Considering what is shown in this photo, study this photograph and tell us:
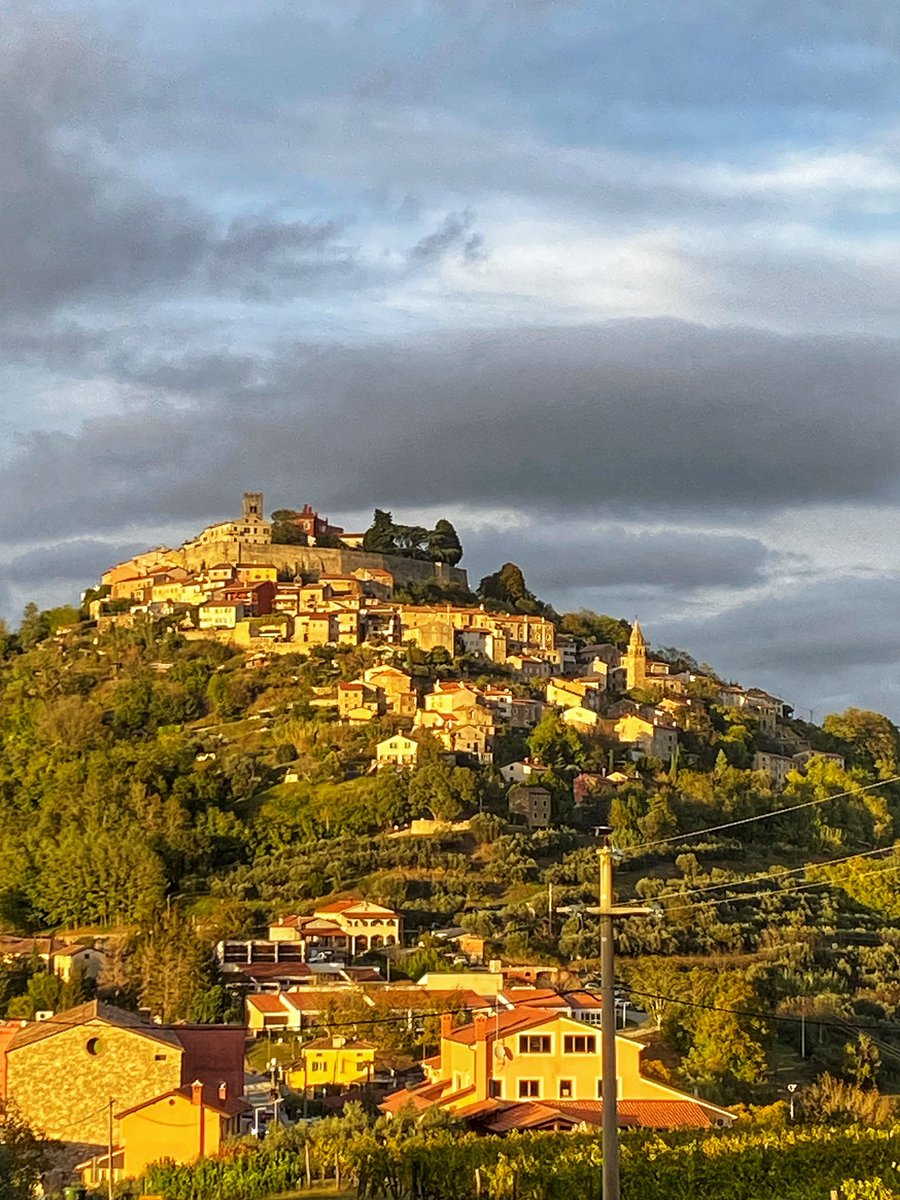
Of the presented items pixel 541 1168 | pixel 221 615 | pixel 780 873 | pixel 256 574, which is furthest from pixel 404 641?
pixel 541 1168

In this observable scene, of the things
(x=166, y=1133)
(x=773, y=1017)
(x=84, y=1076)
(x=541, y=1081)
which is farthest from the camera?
(x=773, y=1017)

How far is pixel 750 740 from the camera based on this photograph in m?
96.9

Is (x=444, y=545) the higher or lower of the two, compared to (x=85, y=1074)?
higher

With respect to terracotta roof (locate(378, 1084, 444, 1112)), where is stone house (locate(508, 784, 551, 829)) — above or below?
above

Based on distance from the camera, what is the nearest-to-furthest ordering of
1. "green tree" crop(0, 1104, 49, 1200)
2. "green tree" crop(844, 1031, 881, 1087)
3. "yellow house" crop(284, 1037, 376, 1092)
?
"green tree" crop(0, 1104, 49, 1200) < "yellow house" crop(284, 1037, 376, 1092) < "green tree" crop(844, 1031, 881, 1087)

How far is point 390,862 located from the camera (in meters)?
71.8

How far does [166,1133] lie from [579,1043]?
9.39m

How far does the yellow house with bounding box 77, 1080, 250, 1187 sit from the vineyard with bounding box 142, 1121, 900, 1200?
240cm

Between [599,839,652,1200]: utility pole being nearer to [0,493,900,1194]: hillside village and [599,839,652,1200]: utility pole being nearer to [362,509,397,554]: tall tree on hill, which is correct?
[0,493,900,1194]: hillside village

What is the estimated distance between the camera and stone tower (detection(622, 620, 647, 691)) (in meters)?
105

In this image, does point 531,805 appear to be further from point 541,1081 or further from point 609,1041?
point 609,1041

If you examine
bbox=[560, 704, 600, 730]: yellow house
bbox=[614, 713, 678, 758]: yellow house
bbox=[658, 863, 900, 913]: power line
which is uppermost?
bbox=[560, 704, 600, 730]: yellow house

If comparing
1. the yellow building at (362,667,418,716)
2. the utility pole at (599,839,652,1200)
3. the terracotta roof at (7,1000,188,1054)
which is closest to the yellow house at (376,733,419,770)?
the yellow building at (362,667,418,716)

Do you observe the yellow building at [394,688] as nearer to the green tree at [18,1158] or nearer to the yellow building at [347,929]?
the yellow building at [347,929]
